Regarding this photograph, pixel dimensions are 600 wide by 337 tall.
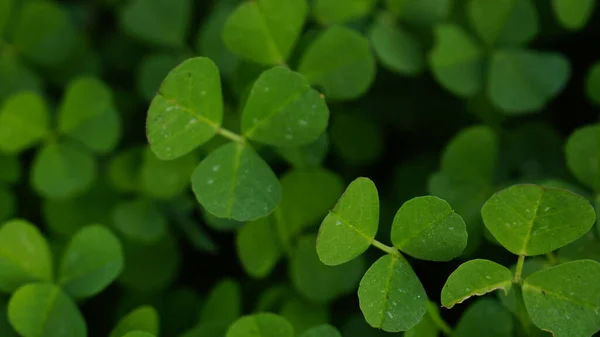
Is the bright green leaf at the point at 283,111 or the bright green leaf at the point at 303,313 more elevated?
the bright green leaf at the point at 283,111

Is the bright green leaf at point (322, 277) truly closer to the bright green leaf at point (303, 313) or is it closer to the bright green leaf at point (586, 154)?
the bright green leaf at point (303, 313)

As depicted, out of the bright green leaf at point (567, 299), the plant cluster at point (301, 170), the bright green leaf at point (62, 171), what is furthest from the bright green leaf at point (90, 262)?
the bright green leaf at point (567, 299)

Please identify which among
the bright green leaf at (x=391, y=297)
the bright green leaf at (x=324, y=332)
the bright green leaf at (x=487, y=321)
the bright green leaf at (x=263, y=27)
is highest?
the bright green leaf at (x=263, y=27)

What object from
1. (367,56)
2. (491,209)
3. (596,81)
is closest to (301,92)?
(367,56)

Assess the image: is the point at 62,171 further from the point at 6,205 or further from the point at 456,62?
the point at 456,62

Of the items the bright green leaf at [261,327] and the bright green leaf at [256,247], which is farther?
the bright green leaf at [256,247]

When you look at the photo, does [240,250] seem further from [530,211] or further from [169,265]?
[530,211]

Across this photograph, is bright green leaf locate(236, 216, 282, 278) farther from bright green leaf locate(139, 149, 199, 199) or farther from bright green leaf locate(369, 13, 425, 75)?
bright green leaf locate(369, 13, 425, 75)

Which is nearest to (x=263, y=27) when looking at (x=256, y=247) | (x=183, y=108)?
(x=183, y=108)
